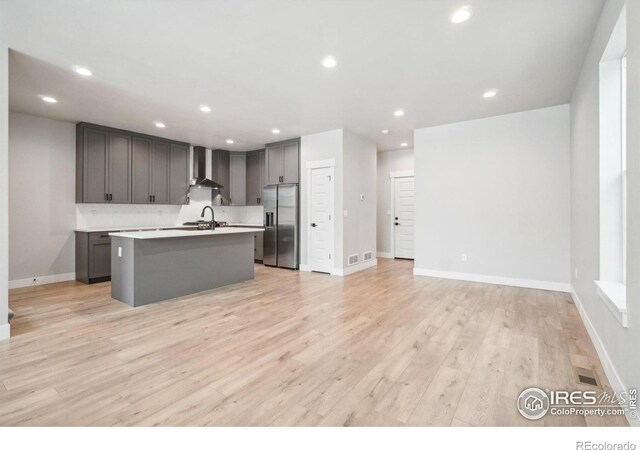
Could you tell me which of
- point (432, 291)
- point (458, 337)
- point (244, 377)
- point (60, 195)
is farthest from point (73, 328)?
point (432, 291)

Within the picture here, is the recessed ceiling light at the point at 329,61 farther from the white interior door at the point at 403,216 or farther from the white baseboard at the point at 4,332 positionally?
the white interior door at the point at 403,216

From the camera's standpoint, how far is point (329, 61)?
10.7ft

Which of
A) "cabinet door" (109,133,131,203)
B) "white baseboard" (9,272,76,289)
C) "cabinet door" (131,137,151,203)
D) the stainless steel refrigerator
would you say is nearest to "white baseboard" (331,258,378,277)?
the stainless steel refrigerator

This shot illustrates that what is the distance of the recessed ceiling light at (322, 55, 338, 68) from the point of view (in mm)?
3207

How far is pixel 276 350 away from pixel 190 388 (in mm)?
766

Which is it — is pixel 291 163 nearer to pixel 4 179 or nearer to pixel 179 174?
pixel 179 174

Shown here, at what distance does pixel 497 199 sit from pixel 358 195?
2.56m

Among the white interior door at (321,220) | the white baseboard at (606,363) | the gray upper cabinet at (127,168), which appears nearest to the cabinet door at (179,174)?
the gray upper cabinet at (127,168)

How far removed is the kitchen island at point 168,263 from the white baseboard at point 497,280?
11.8 feet

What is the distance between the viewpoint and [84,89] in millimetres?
4004

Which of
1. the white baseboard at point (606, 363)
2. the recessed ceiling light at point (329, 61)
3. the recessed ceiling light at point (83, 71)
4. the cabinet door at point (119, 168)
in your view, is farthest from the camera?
the cabinet door at point (119, 168)

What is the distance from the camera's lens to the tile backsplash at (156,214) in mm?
5738

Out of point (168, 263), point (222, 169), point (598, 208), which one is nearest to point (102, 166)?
point (222, 169)
